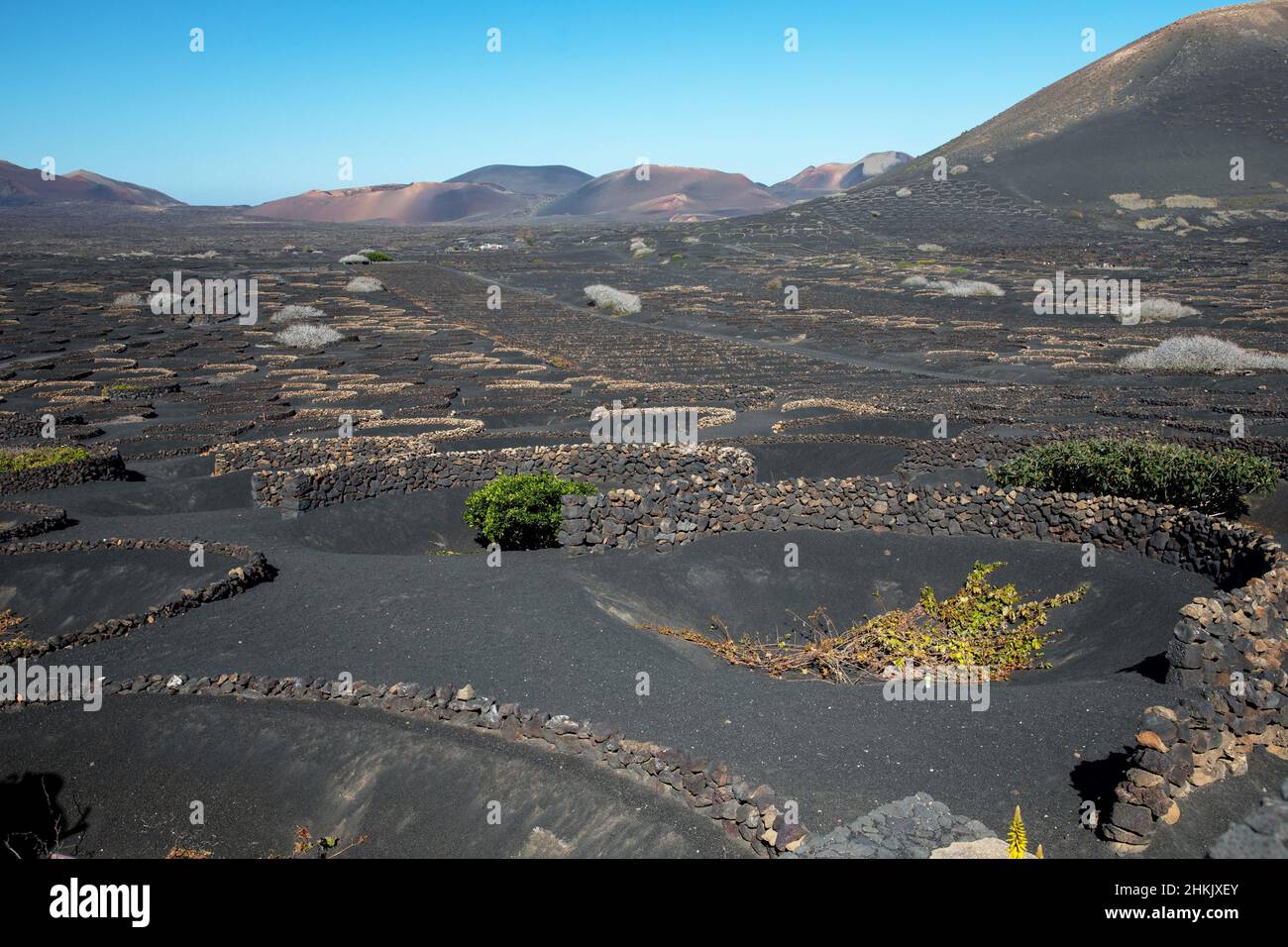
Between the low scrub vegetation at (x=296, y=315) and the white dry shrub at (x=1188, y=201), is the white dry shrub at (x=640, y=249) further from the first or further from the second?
the white dry shrub at (x=1188, y=201)

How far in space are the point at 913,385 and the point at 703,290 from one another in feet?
122

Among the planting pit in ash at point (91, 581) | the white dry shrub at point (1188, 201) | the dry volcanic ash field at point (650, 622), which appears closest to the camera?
the dry volcanic ash field at point (650, 622)

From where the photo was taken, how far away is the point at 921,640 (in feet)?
36.2

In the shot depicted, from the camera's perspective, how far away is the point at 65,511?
16.6m

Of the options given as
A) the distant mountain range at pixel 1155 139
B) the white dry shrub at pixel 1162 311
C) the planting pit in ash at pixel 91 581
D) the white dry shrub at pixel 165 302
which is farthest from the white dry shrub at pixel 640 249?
the planting pit in ash at pixel 91 581

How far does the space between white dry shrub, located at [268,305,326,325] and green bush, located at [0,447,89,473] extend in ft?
102

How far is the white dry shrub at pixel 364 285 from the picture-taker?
66.9 meters

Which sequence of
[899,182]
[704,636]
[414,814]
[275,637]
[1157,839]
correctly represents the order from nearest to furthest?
[1157,839], [414,814], [275,637], [704,636], [899,182]

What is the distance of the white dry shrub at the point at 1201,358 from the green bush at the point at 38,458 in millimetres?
34002

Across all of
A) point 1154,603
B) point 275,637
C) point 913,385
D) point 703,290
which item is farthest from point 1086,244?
point 275,637

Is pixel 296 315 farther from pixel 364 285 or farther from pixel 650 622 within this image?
pixel 650 622

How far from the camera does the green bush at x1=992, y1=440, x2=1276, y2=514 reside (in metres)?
14.2

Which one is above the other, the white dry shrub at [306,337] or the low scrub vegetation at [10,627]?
the white dry shrub at [306,337]

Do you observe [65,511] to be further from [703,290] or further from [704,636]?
[703,290]
